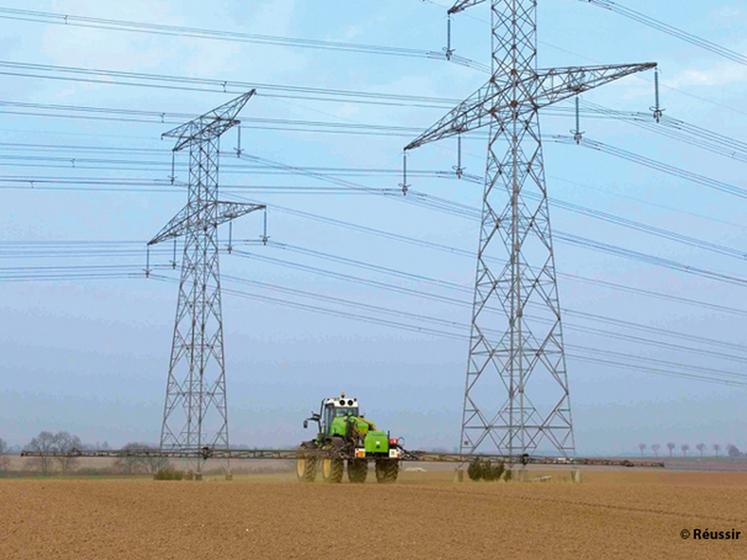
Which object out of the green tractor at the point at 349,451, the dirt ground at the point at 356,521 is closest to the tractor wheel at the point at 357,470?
the green tractor at the point at 349,451

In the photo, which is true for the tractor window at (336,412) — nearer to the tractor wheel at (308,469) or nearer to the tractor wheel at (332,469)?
the tractor wheel at (308,469)

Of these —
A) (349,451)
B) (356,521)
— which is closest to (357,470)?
(349,451)

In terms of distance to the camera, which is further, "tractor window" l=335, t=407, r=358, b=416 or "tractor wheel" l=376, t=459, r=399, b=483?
"tractor window" l=335, t=407, r=358, b=416

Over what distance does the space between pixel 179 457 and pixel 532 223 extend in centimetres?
1735

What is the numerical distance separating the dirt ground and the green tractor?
12.0 feet

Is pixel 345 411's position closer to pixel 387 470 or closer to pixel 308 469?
pixel 308 469

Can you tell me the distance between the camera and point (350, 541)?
21.8m

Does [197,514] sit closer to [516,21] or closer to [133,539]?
[133,539]

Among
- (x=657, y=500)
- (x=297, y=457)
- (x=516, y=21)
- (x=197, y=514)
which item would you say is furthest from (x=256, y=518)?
(x=516, y=21)

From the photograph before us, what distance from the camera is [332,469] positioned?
132ft

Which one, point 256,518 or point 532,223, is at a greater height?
point 532,223

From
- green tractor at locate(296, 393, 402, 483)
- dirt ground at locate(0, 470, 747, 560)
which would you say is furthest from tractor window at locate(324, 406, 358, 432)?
dirt ground at locate(0, 470, 747, 560)

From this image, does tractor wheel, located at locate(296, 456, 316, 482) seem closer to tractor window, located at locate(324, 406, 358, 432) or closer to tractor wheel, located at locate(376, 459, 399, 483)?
tractor window, located at locate(324, 406, 358, 432)

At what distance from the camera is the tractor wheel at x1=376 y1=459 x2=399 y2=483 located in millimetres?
40656
